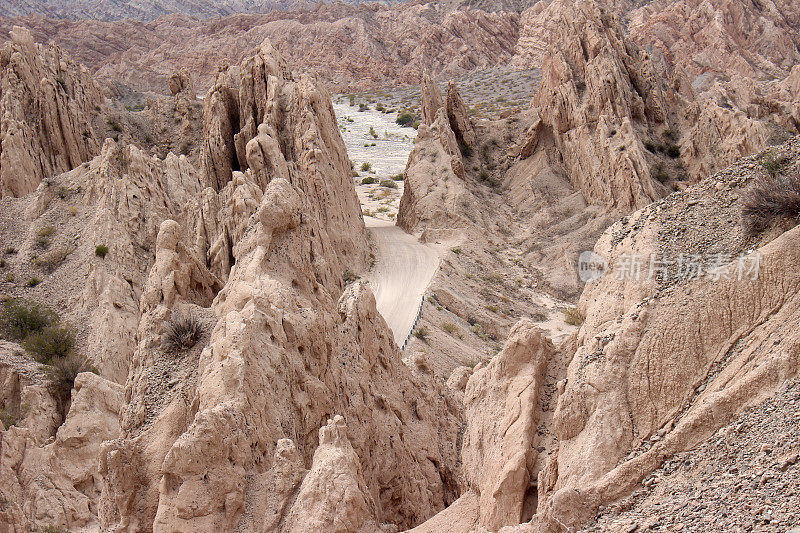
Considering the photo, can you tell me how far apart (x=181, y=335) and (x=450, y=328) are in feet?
52.7

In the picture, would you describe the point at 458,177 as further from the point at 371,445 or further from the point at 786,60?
the point at 786,60

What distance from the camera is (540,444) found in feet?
31.7

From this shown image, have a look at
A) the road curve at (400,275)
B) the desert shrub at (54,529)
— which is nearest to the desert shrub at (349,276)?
the road curve at (400,275)

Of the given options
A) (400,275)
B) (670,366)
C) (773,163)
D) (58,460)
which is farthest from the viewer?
(400,275)

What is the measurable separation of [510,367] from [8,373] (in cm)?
1602

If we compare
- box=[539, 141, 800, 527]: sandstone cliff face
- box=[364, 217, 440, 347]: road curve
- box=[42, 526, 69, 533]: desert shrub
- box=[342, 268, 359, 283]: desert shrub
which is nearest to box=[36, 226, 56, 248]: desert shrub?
box=[342, 268, 359, 283]: desert shrub

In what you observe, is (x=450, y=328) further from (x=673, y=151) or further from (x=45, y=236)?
(x=673, y=151)

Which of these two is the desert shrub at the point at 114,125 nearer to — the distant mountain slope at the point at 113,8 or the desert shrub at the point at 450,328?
the desert shrub at the point at 450,328

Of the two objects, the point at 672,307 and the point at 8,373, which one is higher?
the point at 672,307

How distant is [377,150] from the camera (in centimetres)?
6712

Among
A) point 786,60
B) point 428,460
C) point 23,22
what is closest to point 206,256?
point 428,460

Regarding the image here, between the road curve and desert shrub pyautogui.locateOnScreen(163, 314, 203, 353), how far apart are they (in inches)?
498

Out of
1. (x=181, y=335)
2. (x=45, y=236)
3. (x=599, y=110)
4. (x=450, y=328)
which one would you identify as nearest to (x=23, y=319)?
(x=45, y=236)

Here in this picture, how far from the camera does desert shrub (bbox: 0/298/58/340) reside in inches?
981
